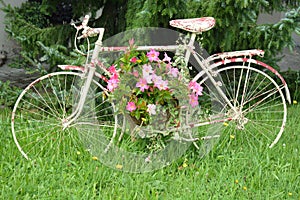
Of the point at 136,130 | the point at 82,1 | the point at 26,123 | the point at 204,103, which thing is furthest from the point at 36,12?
the point at 136,130

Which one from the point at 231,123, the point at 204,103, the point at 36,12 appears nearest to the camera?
the point at 231,123

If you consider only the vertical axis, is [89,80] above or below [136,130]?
above

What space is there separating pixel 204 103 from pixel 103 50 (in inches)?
72.2

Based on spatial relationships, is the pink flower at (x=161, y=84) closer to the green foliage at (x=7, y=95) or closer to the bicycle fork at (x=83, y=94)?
the bicycle fork at (x=83, y=94)

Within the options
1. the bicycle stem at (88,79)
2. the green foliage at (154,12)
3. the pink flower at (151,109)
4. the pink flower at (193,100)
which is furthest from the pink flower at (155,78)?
the green foliage at (154,12)

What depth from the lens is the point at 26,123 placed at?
4.19 metres

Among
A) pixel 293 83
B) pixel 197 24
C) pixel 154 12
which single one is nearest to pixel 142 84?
pixel 197 24

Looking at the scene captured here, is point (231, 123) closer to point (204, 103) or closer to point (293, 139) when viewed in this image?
point (293, 139)

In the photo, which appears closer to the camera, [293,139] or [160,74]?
[160,74]

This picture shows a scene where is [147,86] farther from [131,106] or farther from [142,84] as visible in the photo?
[131,106]

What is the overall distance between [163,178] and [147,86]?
67 cm

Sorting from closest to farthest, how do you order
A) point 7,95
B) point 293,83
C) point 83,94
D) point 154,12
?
point 83,94, point 154,12, point 7,95, point 293,83

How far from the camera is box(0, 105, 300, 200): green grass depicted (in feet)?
10.0

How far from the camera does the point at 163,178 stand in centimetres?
328
